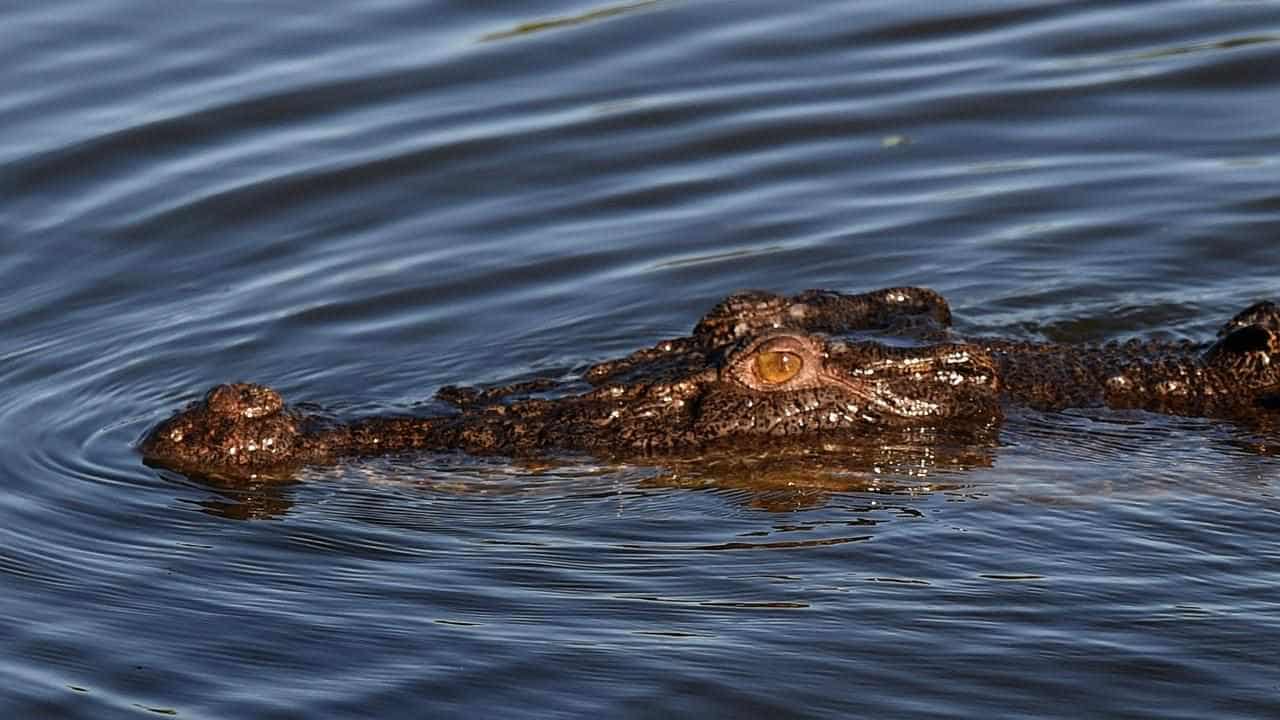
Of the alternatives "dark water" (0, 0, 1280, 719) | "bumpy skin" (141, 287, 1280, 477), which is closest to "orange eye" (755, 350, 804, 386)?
"bumpy skin" (141, 287, 1280, 477)

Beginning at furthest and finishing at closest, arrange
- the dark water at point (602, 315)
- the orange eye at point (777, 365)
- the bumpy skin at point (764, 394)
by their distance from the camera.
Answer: the bumpy skin at point (764, 394) < the orange eye at point (777, 365) < the dark water at point (602, 315)

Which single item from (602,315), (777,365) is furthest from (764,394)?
(602,315)

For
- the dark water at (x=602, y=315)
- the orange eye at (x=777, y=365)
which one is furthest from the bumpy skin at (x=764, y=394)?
the dark water at (x=602, y=315)

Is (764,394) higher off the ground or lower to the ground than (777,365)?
lower

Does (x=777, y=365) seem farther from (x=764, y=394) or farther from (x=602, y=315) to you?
(x=602, y=315)

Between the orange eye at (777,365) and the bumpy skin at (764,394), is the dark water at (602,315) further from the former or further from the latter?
the orange eye at (777,365)

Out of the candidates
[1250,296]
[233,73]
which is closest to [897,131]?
[1250,296]

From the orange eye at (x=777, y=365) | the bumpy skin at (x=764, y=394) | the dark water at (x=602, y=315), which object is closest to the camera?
the dark water at (x=602, y=315)
